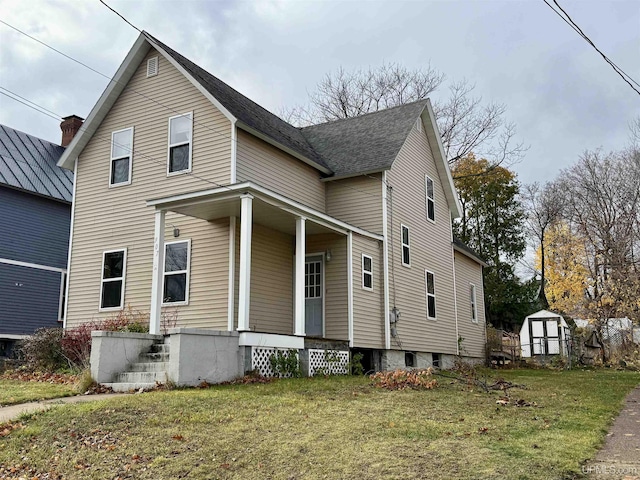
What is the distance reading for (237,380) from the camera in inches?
418

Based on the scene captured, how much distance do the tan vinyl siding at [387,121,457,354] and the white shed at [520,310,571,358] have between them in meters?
6.39

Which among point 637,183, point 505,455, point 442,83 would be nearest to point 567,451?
point 505,455

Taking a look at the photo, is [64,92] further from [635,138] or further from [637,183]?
[637,183]

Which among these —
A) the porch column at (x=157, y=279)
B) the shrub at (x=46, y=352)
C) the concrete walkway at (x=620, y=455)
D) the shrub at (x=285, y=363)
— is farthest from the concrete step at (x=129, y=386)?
the concrete walkway at (x=620, y=455)

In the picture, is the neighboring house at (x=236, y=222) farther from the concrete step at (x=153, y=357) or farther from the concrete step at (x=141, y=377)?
the concrete step at (x=141, y=377)

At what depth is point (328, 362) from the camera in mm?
13031

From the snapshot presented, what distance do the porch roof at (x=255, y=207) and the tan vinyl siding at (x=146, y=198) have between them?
0.85 m

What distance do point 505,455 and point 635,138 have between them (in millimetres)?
21657

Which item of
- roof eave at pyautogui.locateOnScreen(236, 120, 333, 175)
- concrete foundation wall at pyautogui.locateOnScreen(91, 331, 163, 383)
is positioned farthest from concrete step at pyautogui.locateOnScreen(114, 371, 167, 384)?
roof eave at pyautogui.locateOnScreen(236, 120, 333, 175)

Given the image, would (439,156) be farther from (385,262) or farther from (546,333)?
(546,333)

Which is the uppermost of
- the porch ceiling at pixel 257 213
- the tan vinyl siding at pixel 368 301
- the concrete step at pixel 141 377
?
the porch ceiling at pixel 257 213

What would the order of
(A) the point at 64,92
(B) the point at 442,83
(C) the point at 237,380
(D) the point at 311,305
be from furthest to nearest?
(B) the point at 442,83 → (D) the point at 311,305 → (A) the point at 64,92 → (C) the point at 237,380

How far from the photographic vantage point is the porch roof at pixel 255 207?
1174cm

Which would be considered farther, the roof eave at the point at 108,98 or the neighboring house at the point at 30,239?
the neighboring house at the point at 30,239
